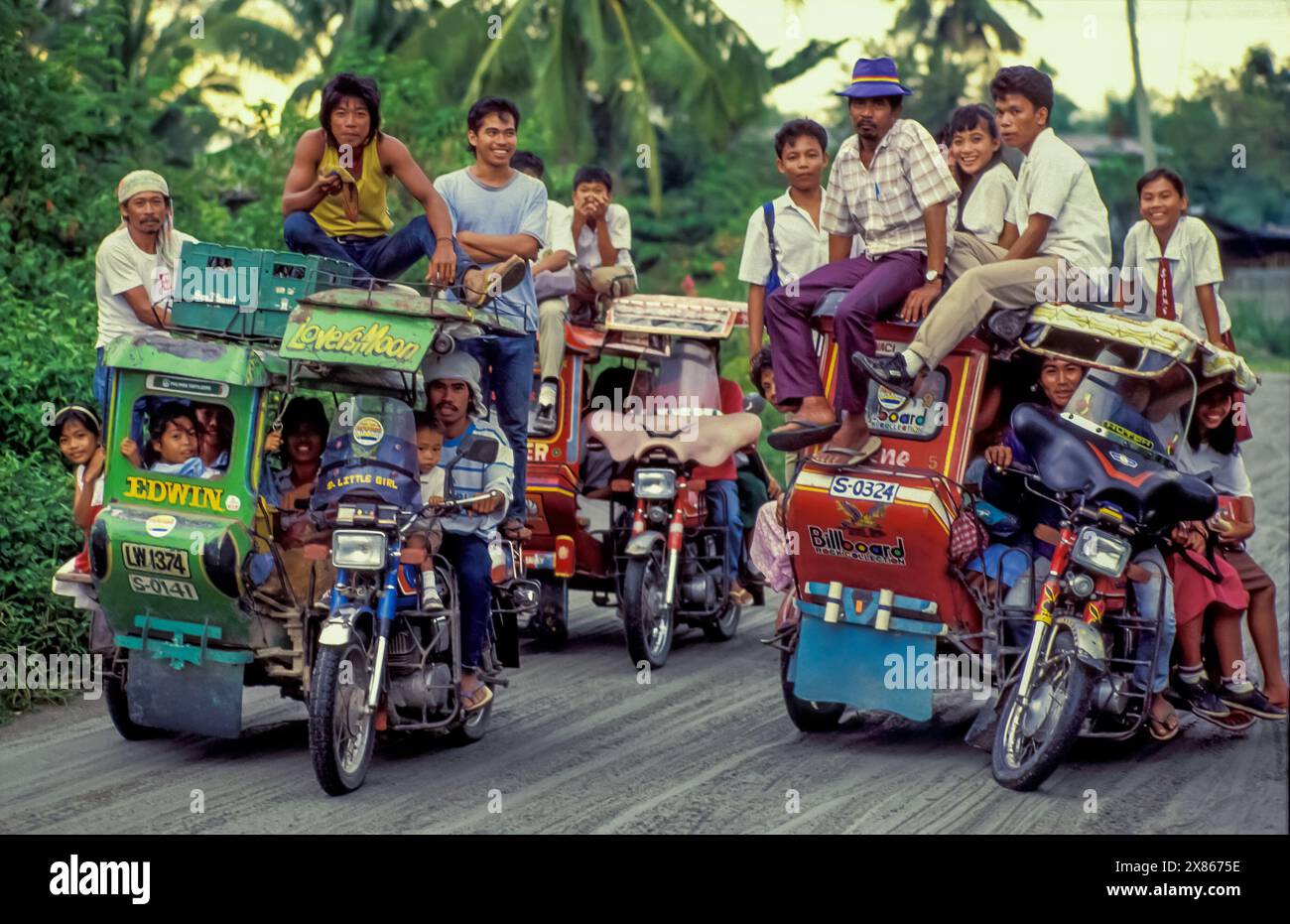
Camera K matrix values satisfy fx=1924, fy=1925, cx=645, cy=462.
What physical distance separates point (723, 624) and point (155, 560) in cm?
550

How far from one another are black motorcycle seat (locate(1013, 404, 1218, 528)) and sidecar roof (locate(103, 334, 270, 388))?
341 centimetres

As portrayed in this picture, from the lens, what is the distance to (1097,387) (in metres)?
8.79

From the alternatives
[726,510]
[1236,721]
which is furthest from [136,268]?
[1236,721]

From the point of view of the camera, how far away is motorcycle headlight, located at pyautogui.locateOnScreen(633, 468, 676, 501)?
39.5 ft

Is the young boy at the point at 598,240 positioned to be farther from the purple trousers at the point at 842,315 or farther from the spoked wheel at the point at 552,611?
the purple trousers at the point at 842,315

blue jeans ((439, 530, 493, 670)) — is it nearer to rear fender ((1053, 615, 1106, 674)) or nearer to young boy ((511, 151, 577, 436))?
rear fender ((1053, 615, 1106, 674))

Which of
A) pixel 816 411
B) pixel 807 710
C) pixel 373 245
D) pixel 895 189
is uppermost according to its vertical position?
pixel 895 189

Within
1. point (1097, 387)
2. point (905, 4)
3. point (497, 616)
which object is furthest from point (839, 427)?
point (905, 4)

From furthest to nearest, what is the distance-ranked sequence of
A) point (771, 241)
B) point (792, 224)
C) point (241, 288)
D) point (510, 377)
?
point (792, 224), point (771, 241), point (510, 377), point (241, 288)

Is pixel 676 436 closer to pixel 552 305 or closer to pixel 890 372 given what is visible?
pixel 552 305

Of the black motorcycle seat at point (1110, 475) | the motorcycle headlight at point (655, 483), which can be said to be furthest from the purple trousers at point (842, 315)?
the motorcycle headlight at point (655, 483)

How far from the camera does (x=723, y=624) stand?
13.0 m

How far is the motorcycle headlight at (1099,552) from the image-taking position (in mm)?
8320

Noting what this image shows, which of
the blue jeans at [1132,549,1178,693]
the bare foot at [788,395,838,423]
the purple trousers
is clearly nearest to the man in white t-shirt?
the purple trousers
